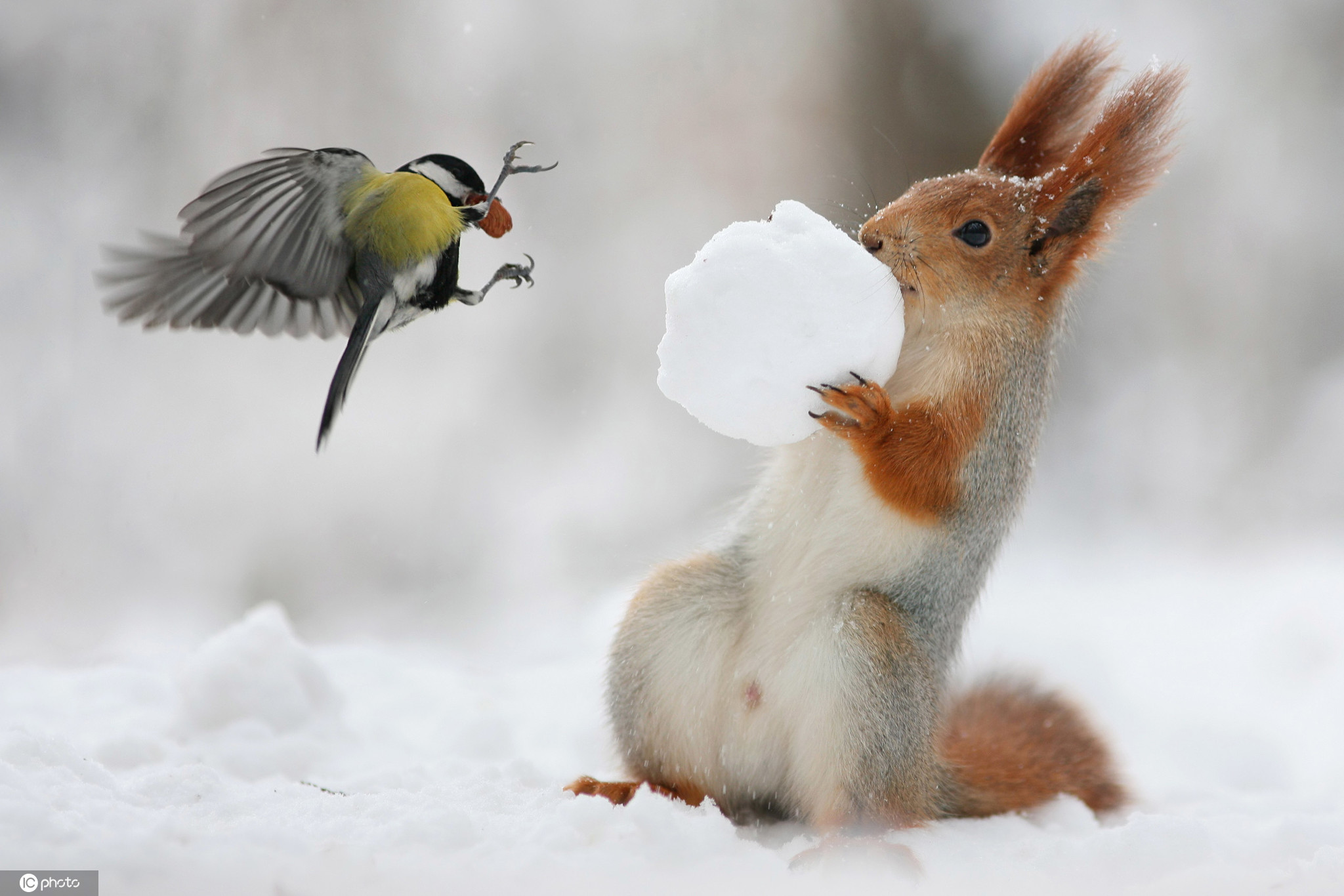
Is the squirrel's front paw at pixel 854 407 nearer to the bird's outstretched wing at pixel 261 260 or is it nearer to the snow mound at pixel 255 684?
the bird's outstretched wing at pixel 261 260

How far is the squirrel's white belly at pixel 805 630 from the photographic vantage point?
68.4 inches

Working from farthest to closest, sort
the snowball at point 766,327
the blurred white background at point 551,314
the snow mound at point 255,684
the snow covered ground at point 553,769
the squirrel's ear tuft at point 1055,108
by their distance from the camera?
1. the blurred white background at point 551,314
2. the snow mound at point 255,684
3. the squirrel's ear tuft at point 1055,108
4. the snowball at point 766,327
5. the snow covered ground at point 553,769

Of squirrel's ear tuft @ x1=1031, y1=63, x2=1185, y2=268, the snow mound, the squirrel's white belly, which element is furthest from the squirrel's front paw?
the snow mound

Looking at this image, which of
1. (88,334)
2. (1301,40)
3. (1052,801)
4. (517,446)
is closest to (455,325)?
(517,446)

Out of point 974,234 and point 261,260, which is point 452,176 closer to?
point 261,260

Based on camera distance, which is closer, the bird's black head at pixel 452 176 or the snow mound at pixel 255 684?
the bird's black head at pixel 452 176

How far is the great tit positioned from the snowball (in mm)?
373

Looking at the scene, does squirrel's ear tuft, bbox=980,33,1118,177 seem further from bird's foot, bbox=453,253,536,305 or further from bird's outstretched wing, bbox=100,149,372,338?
bird's outstretched wing, bbox=100,149,372,338

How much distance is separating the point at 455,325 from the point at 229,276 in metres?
2.64

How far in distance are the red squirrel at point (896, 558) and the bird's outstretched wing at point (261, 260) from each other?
0.83 meters

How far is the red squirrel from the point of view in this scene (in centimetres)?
175

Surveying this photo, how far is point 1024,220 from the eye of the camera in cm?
199

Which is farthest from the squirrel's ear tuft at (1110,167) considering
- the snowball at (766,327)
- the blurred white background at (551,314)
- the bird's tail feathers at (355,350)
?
the blurred white background at (551,314)

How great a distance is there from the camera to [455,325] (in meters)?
4.50
